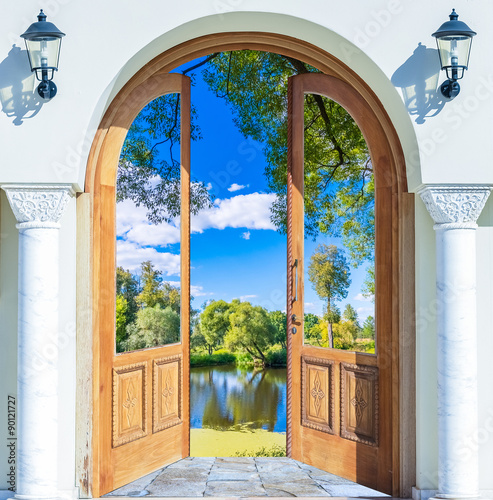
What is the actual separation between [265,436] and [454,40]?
5.55 metres

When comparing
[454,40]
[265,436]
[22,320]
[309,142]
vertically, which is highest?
[454,40]

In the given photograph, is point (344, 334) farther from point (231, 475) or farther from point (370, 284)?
point (231, 475)

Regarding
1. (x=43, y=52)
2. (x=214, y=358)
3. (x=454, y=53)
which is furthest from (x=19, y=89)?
(x=214, y=358)

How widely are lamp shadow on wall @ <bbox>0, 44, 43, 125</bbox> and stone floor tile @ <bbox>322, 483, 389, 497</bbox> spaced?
10.1 feet

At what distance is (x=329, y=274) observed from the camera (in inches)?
182

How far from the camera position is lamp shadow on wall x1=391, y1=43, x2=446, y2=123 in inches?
148

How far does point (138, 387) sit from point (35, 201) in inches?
60.4

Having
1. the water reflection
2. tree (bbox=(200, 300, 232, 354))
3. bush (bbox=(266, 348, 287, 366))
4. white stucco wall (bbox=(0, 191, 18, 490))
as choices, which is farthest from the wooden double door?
bush (bbox=(266, 348, 287, 366))

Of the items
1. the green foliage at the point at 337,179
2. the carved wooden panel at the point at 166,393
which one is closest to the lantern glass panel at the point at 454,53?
the green foliage at the point at 337,179

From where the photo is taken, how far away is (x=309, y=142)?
4.74 m

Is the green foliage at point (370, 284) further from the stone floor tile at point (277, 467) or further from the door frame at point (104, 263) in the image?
the stone floor tile at point (277, 467)

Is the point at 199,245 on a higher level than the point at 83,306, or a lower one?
higher

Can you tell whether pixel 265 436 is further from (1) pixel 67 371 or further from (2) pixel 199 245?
(1) pixel 67 371

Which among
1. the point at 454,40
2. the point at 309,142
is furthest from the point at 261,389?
the point at 454,40
